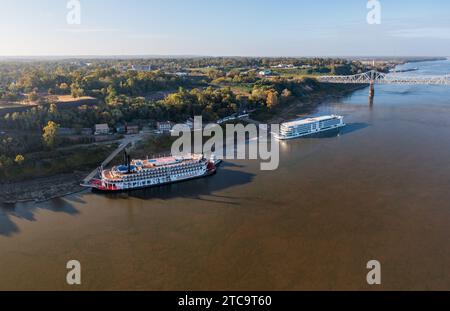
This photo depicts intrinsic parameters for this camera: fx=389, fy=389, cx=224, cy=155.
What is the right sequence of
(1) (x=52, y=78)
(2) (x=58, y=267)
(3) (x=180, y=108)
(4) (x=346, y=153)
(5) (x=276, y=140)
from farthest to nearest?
(1) (x=52, y=78) → (3) (x=180, y=108) → (5) (x=276, y=140) → (4) (x=346, y=153) → (2) (x=58, y=267)

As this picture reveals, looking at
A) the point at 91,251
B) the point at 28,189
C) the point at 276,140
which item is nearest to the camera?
the point at 91,251

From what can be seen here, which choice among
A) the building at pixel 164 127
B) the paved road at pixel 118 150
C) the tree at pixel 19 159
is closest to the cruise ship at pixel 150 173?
the paved road at pixel 118 150

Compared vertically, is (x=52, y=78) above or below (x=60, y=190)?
above

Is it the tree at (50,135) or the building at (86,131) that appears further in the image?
the building at (86,131)

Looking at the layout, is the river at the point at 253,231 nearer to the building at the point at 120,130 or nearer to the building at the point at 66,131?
the building at the point at 66,131

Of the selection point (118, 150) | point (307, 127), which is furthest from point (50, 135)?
point (307, 127)

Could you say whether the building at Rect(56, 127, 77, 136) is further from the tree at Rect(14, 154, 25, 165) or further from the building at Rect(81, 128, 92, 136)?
the tree at Rect(14, 154, 25, 165)
